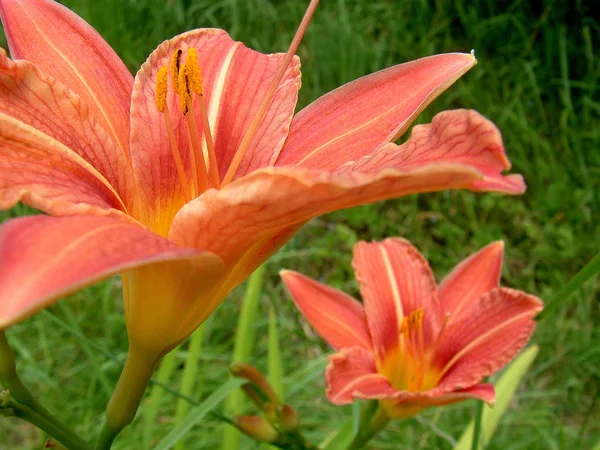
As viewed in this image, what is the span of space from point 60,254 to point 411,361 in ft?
2.47

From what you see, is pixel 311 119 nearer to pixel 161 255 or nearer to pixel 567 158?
pixel 161 255

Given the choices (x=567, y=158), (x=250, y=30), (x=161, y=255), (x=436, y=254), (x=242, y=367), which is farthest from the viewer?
(x=250, y=30)

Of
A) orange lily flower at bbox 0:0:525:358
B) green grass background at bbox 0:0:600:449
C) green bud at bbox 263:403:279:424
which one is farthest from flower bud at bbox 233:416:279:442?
green grass background at bbox 0:0:600:449

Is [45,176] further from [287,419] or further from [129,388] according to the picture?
[287,419]

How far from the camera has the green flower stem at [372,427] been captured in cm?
96

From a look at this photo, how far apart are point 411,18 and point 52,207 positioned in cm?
270

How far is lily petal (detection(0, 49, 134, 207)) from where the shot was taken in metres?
0.67

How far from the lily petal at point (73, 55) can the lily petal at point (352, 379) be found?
40 centimetres

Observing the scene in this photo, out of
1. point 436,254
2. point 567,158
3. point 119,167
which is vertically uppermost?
point 119,167

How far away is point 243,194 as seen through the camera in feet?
1.80

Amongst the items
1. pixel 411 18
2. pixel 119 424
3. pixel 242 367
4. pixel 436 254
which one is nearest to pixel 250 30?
pixel 411 18

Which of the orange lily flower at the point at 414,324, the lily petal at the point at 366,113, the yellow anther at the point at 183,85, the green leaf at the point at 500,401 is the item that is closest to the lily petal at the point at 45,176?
the yellow anther at the point at 183,85

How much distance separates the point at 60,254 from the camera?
1.58 ft

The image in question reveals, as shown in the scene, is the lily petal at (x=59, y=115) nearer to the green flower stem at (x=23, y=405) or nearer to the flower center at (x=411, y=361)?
the green flower stem at (x=23, y=405)
